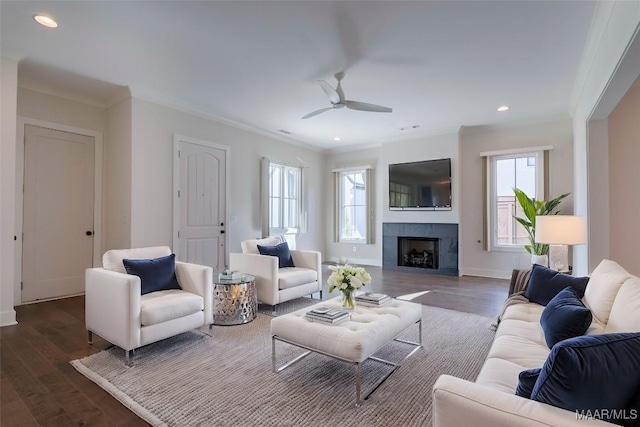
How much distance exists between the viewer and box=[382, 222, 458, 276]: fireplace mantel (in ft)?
19.6

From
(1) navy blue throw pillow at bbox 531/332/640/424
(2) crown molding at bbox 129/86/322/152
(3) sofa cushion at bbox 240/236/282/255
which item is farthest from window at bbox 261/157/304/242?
(1) navy blue throw pillow at bbox 531/332/640/424

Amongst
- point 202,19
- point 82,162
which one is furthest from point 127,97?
point 202,19

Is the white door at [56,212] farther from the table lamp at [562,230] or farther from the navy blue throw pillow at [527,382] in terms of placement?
the table lamp at [562,230]

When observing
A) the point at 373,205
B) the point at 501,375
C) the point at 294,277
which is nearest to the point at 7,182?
the point at 294,277

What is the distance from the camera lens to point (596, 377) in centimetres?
97

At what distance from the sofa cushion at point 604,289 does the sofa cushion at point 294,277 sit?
8.87 ft

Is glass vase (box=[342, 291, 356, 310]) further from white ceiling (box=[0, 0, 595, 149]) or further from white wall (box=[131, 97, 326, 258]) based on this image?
white wall (box=[131, 97, 326, 258])

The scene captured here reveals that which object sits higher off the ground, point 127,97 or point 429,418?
point 127,97

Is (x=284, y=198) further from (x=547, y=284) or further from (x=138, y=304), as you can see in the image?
(x=547, y=284)

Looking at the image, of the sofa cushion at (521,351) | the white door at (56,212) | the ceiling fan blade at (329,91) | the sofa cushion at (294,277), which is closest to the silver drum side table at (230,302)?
the sofa cushion at (294,277)

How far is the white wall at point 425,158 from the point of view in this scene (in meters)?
6.00

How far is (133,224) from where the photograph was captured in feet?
13.7

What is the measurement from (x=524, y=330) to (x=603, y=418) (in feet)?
3.68

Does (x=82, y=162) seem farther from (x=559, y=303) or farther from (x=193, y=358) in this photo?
(x=559, y=303)
